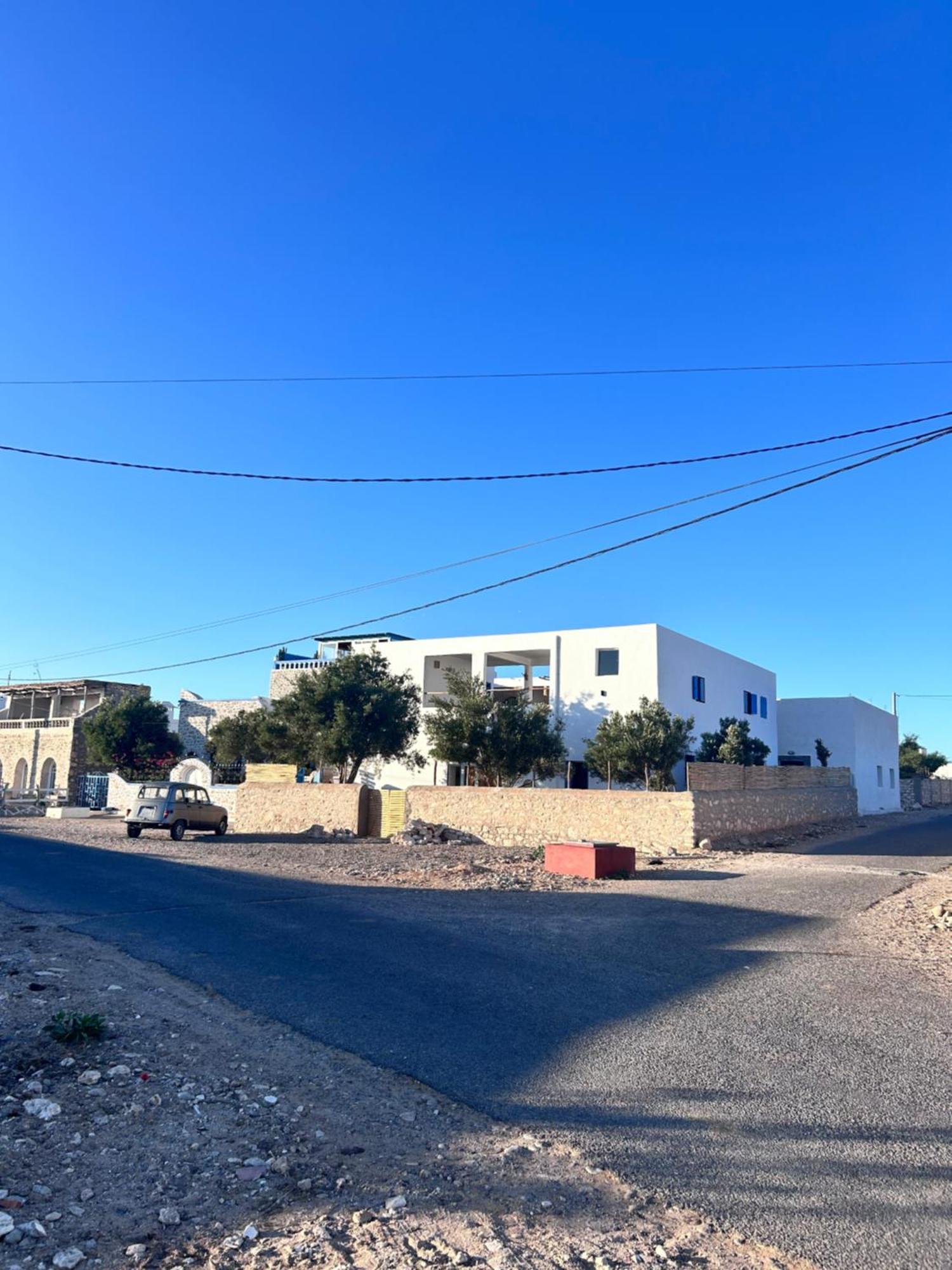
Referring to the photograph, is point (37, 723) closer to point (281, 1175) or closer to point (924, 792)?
point (281, 1175)

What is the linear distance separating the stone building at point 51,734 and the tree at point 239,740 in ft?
27.6

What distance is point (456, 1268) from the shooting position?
3.77 metres

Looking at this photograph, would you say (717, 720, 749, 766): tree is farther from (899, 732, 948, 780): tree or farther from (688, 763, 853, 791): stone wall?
(899, 732, 948, 780): tree

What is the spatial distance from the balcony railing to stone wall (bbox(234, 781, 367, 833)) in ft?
70.3

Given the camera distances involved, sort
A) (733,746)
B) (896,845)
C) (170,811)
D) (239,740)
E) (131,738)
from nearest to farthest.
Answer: (896,845) → (170,811) → (733,746) → (239,740) → (131,738)

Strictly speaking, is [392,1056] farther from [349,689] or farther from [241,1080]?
[349,689]

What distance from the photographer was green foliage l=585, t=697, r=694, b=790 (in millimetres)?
35188

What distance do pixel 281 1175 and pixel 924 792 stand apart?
72436 mm

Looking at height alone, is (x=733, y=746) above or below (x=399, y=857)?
above

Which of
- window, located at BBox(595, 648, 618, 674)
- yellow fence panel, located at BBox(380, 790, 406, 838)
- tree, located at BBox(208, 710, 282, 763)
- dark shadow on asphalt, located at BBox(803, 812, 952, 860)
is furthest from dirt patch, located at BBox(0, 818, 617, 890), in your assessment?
window, located at BBox(595, 648, 618, 674)

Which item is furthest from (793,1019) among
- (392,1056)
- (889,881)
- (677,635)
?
(677,635)

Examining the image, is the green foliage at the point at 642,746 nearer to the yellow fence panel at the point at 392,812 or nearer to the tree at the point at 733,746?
the tree at the point at 733,746

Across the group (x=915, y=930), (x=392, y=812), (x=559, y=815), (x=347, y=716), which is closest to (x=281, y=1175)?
(x=915, y=930)

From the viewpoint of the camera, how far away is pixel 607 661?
4188 cm
